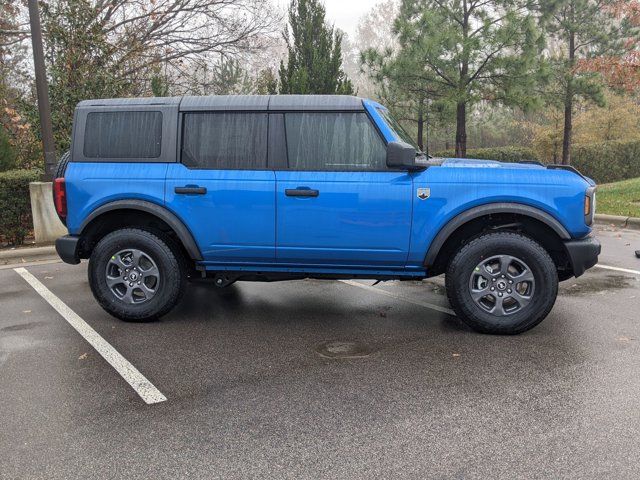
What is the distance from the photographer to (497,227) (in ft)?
15.2

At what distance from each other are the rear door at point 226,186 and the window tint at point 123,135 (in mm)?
267

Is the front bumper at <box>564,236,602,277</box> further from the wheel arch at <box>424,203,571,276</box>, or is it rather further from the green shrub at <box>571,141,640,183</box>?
the green shrub at <box>571,141,640,183</box>

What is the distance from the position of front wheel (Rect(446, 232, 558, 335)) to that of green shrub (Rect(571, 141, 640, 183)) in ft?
59.8

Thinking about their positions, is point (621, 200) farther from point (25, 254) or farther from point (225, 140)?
point (25, 254)

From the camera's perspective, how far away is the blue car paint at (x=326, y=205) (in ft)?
14.6

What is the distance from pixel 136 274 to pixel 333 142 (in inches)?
81.4

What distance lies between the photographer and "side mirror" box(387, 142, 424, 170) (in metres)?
4.29

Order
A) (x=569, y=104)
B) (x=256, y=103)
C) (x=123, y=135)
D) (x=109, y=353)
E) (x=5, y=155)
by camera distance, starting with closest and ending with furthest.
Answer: (x=109, y=353)
(x=256, y=103)
(x=123, y=135)
(x=5, y=155)
(x=569, y=104)

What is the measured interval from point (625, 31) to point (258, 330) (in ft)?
61.5

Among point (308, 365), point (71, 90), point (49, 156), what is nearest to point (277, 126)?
point (308, 365)

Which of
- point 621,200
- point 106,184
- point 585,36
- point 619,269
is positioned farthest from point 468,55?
point 106,184

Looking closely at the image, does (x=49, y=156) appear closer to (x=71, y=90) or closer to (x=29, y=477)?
(x=71, y=90)

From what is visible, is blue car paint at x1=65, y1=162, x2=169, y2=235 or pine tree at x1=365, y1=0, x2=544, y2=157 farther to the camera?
pine tree at x1=365, y1=0, x2=544, y2=157

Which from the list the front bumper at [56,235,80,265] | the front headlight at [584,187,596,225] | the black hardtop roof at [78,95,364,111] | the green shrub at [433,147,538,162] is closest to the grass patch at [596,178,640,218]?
A: the green shrub at [433,147,538,162]
